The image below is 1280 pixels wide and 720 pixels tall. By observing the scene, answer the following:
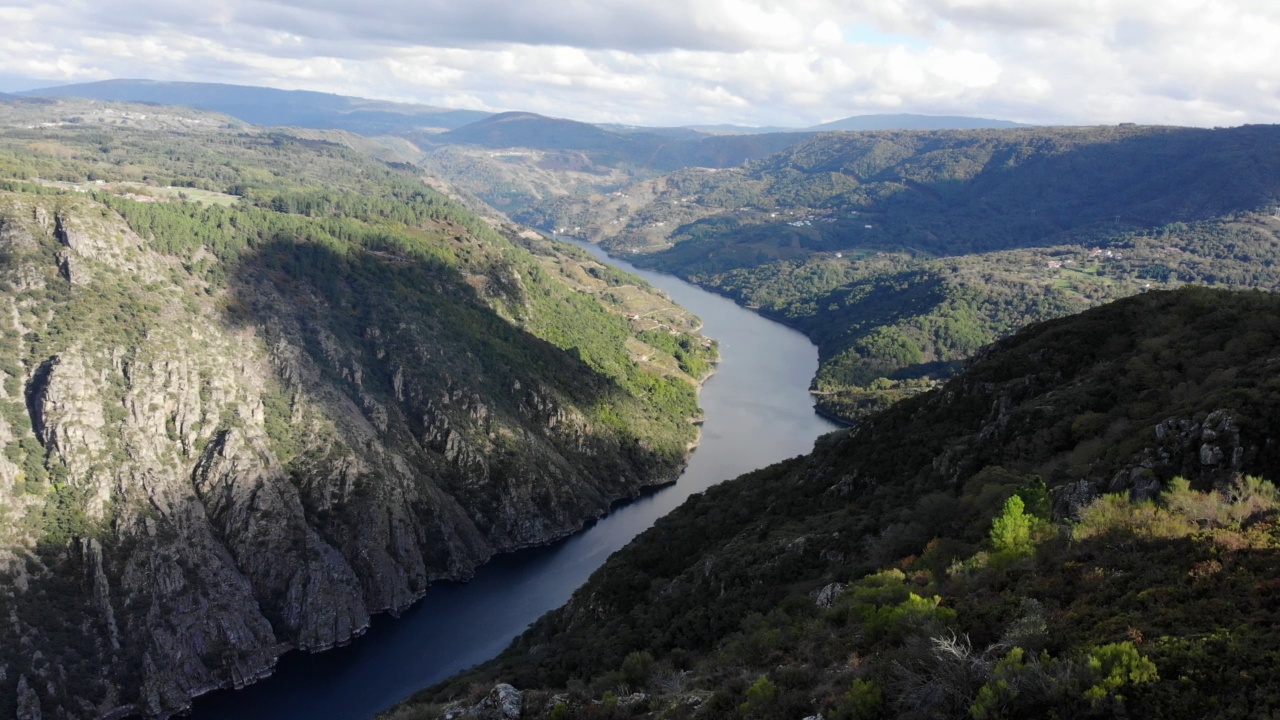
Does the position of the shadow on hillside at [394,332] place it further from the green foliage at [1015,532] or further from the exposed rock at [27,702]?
the green foliage at [1015,532]

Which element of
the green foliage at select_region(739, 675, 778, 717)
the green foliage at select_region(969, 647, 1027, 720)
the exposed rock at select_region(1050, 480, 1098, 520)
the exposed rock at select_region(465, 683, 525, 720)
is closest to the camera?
the green foliage at select_region(969, 647, 1027, 720)

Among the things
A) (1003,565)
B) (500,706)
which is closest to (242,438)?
(500,706)

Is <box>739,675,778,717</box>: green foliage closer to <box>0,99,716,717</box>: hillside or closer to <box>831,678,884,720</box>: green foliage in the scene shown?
<box>831,678,884,720</box>: green foliage

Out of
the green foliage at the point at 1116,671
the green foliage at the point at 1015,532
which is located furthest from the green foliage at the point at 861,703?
the green foliage at the point at 1015,532

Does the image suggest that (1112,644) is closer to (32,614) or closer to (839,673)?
(839,673)

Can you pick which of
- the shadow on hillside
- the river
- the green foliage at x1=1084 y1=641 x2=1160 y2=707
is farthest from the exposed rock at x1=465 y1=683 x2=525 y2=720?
the shadow on hillside

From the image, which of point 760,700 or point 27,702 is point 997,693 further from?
point 27,702
